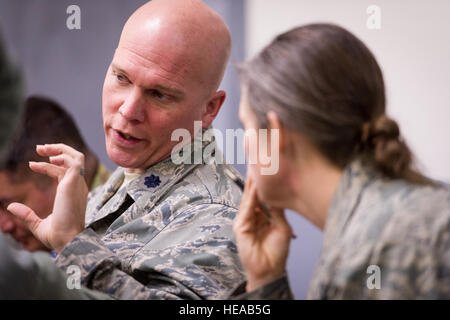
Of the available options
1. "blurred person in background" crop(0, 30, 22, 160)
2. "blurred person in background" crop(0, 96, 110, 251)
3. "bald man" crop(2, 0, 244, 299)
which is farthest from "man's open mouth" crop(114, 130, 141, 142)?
"blurred person in background" crop(0, 30, 22, 160)

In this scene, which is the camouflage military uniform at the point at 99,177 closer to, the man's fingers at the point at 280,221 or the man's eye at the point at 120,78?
the man's eye at the point at 120,78

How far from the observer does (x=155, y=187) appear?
1.21 metres

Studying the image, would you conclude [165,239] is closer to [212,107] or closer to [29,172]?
[212,107]

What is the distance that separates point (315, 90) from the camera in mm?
837

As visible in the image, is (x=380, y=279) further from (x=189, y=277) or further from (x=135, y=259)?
(x=135, y=259)

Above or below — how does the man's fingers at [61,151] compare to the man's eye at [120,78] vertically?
below

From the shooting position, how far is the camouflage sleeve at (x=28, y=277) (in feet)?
2.48

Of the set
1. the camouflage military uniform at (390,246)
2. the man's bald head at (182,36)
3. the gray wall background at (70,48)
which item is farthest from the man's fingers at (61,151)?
the gray wall background at (70,48)

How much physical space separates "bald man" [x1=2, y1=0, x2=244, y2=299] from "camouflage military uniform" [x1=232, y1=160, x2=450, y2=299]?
294 millimetres

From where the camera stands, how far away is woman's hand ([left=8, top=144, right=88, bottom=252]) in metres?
1.03

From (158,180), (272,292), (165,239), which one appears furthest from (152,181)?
(272,292)

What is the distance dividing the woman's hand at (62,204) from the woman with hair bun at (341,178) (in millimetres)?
323

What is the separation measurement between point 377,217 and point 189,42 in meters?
0.59
